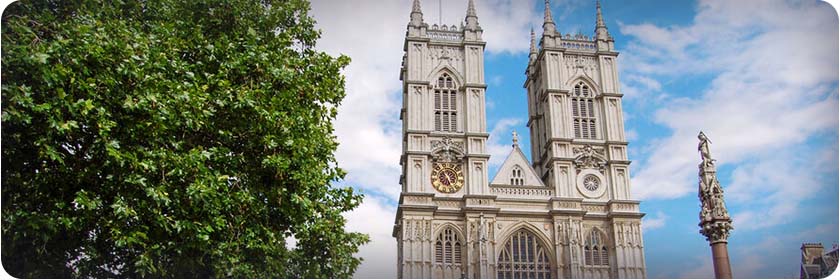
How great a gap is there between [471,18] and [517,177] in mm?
7423

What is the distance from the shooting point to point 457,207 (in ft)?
93.6

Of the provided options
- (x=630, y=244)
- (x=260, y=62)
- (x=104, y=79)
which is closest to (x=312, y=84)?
(x=260, y=62)

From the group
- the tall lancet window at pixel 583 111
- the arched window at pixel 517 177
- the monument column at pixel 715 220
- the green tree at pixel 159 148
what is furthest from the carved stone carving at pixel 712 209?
the tall lancet window at pixel 583 111

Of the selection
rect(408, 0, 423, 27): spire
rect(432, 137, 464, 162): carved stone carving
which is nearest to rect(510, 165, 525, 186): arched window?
rect(432, 137, 464, 162): carved stone carving

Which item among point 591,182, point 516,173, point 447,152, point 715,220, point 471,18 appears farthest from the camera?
point 471,18

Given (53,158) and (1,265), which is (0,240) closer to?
(1,265)

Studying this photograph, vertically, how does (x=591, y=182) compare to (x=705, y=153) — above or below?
above

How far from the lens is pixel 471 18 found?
32.5 metres

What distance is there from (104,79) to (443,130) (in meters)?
21.2

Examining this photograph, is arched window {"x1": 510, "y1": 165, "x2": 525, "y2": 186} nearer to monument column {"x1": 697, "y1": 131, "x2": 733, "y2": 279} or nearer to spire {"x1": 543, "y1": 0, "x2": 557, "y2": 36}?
spire {"x1": 543, "y1": 0, "x2": 557, "y2": 36}

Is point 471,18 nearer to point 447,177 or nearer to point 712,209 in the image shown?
point 447,177

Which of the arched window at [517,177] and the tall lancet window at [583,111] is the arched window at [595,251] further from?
the tall lancet window at [583,111]

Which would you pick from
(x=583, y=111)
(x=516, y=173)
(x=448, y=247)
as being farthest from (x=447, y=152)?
(x=583, y=111)

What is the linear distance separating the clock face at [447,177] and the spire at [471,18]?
6.57 meters
